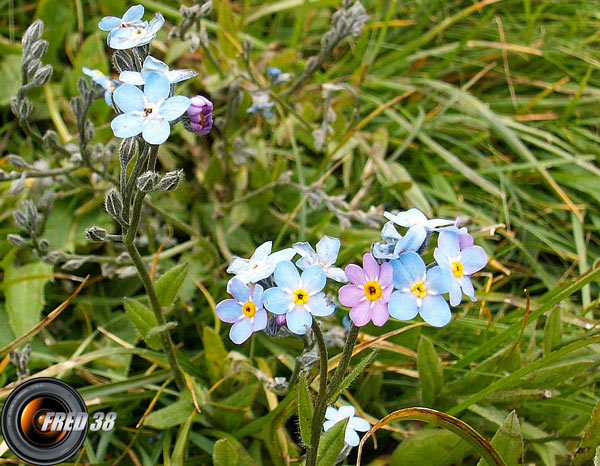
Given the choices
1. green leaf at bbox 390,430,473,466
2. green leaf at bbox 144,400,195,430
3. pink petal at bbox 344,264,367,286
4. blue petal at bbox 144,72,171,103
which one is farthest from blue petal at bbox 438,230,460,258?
green leaf at bbox 144,400,195,430

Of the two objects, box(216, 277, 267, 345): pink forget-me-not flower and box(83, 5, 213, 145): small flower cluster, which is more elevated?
box(83, 5, 213, 145): small flower cluster

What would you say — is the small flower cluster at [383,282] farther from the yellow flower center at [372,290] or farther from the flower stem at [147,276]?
the flower stem at [147,276]

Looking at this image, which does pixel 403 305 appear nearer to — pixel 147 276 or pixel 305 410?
pixel 305 410

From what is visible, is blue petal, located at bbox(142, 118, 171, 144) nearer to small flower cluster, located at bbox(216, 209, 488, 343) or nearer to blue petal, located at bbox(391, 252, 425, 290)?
small flower cluster, located at bbox(216, 209, 488, 343)

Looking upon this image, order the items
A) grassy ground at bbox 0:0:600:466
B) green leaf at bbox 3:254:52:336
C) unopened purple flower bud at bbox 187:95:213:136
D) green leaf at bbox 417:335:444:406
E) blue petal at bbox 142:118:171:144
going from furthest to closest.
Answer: green leaf at bbox 3:254:52:336 < grassy ground at bbox 0:0:600:466 < green leaf at bbox 417:335:444:406 < unopened purple flower bud at bbox 187:95:213:136 < blue petal at bbox 142:118:171:144

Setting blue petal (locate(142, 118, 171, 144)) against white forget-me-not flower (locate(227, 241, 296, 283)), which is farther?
white forget-me-not flower (locate(227, 241, 296, 283))

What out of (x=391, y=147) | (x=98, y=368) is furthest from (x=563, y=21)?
(x=98, y=368)

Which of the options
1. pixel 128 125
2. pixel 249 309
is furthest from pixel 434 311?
pixel 128 125
